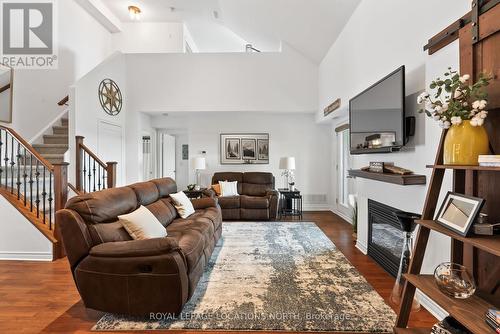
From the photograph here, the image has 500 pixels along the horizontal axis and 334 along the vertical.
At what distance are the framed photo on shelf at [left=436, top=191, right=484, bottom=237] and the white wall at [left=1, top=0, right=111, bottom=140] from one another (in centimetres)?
627

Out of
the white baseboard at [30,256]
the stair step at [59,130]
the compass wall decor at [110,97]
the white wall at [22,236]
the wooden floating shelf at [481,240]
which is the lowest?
the white baseboard at [30,256]

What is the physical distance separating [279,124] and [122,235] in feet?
16.4

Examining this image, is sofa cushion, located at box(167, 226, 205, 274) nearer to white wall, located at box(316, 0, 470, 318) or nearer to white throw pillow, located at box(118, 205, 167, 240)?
white throw pillow, located at box(118, 205, 167, 240)

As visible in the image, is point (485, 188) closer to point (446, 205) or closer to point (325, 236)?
point (446, 205)

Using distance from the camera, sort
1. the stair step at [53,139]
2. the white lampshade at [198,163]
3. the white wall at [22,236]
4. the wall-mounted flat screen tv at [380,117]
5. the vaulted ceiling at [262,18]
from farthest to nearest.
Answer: the white lampshade at [198,163] → the stair step at [53,139] → the vaulted ceiling at [262,18] → the white wall at [22,236] → the wall-mounted flat screen tv at [380,117]

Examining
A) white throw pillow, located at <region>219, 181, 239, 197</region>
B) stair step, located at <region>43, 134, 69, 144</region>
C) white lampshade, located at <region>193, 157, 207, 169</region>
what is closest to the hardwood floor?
stair step, located at <region>43, 134, 69, 144</region>

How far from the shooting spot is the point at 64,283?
2691mm

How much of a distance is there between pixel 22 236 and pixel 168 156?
425 cm

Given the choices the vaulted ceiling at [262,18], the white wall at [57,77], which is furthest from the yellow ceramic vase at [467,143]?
the white wall at [57,77]

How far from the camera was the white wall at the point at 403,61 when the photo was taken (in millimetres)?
2107

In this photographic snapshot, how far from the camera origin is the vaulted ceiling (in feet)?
13.9

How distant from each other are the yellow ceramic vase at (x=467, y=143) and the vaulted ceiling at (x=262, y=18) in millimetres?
2995

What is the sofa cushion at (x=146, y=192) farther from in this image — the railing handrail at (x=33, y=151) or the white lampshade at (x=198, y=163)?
the white lampshade at (x=198, y=163)

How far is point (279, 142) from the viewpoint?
6617 mm
